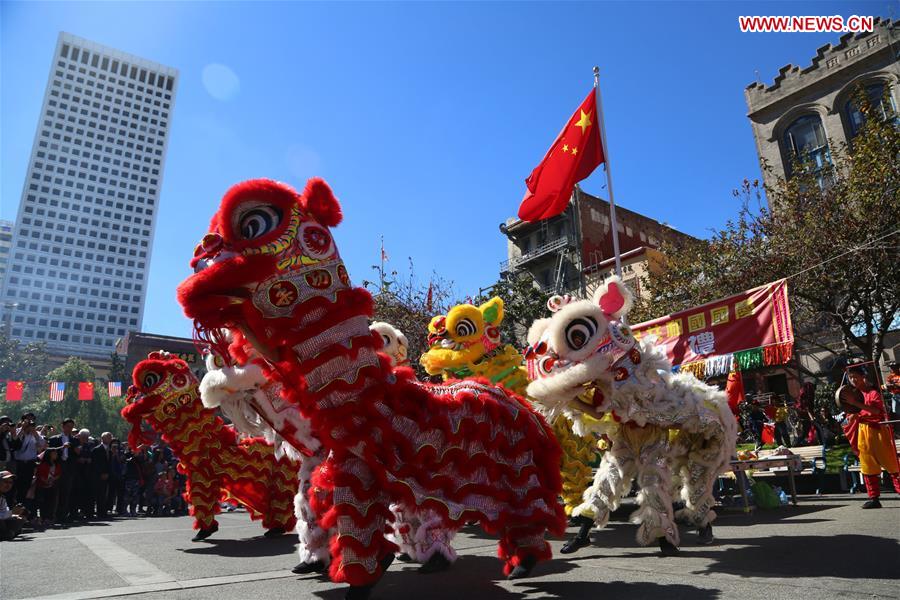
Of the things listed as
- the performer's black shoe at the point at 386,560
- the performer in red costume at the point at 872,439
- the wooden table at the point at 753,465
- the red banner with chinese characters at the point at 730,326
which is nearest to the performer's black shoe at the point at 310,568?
the performer's black shoe at the point at 386,560

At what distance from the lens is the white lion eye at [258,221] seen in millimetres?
3098

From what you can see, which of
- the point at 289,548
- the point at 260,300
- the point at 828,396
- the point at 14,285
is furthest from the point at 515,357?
the point at 14,285

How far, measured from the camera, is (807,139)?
23281 millimetres

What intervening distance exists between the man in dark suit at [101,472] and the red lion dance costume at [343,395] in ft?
31.0

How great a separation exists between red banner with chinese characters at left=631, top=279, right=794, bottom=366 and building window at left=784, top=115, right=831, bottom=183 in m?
19.1

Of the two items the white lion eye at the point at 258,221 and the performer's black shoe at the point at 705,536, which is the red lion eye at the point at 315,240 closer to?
the white lion eye at the point at 258,221

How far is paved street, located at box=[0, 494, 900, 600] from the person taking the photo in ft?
9.99

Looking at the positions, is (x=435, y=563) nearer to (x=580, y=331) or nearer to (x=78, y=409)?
(x=580, y=331)

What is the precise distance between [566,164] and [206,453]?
7204mm

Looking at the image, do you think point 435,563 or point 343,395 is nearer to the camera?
point 343,395

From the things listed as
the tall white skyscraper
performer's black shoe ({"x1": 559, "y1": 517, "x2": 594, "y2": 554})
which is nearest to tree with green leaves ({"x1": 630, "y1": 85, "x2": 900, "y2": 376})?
performer's black shoe ({"x1": 559, "y1": 517, "x2": 594, "y2": 554})

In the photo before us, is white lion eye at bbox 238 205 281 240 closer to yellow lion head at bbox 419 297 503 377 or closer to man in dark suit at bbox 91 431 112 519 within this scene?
yellow lion head at bbox 419 297 503 377

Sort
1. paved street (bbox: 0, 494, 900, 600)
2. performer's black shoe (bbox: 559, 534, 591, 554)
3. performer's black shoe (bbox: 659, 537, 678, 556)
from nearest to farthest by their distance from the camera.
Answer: paved street (bbox: 0, 494, 900, 600), performer's black shoe (bbox: 659, 537, 678, 556), performer's black shoe (bbox: 559, 534, 591, 554)

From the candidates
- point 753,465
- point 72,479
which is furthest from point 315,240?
point 72,479
